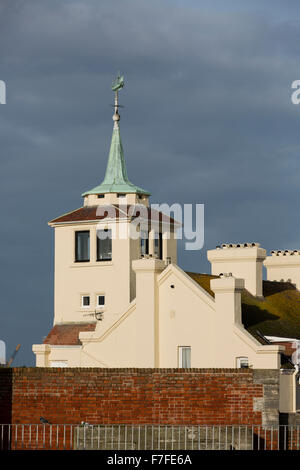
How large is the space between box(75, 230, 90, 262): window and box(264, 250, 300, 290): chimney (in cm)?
1229

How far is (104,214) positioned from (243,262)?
14.4 metres

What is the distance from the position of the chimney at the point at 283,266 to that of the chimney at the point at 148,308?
14541 millimetres

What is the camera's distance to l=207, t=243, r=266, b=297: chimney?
70750mm

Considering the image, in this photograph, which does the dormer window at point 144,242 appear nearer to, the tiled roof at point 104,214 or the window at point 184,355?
the tiled roof at point 104,214

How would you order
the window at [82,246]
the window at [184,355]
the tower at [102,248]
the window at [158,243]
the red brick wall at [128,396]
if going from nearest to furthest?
the red brick wall at [128,396], the window at [184,355], the tower at [102,248], the window at [82,246], the window at [158,243]

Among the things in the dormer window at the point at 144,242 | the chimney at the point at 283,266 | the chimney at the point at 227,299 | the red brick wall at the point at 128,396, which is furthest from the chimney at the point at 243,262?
the red brick wall at the point at 128,396

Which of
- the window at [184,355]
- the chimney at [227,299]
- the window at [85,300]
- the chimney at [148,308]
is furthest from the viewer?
the window at [85,300]

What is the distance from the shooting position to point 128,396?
133 ft

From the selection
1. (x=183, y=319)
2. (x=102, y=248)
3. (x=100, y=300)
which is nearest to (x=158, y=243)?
(x=102, y=248)

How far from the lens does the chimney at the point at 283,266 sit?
257 feet

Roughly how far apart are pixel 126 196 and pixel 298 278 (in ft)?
45.2

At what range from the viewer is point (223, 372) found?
41.4 meters

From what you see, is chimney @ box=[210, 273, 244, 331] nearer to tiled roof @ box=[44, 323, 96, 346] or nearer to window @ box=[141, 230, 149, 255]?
tiled roof @ box=[44, 323, 96, 346]

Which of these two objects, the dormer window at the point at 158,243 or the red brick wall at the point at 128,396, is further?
the dormer window at the point at 158,243
